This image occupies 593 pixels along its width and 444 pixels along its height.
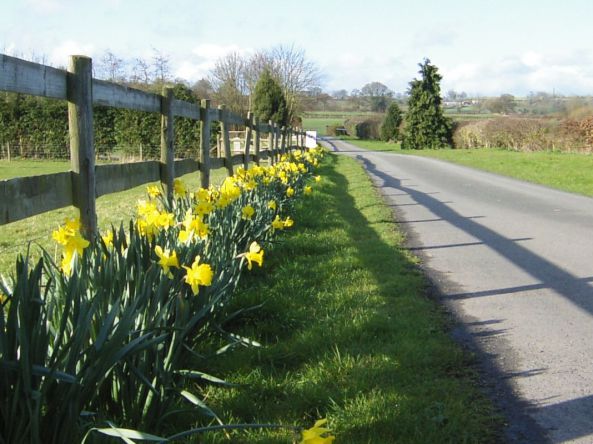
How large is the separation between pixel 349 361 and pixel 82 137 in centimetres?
184

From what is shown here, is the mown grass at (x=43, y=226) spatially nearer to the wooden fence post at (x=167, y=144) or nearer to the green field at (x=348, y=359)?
the green field at (x=348, y=359)

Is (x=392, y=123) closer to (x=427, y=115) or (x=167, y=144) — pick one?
(x=427, y=115)

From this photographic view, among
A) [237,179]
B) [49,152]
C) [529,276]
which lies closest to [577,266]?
[529,276]

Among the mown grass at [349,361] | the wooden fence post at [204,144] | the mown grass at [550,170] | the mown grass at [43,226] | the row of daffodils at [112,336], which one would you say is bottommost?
the mown grass at [43,226]

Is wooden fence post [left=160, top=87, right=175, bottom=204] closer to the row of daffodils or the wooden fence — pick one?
the wooden fence

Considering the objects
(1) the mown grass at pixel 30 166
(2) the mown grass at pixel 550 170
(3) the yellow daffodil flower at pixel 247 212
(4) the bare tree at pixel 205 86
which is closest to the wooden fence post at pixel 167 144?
(3) the yellow daffodil flower at pixel 247 212

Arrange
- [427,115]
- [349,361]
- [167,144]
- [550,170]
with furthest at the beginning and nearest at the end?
[427,115]
[550,170]
[167,144]
[349,361]

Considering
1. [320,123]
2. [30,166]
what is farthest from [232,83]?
[320,123]

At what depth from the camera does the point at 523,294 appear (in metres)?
5.13

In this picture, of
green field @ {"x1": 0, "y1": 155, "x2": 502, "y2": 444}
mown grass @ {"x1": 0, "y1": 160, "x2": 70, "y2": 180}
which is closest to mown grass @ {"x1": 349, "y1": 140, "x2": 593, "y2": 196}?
green field @ {"x1": 0, "y1": 155, "x2": 502, "y2": 444}

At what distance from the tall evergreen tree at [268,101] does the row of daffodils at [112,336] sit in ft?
129

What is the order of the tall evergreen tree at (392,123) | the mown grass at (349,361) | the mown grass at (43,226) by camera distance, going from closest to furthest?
the mown grass at (349,361) < the mown grass at (43,226) < the tall evergreen tree at (392,123)

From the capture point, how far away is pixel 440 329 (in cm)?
414

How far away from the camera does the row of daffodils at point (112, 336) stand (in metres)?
1.87
